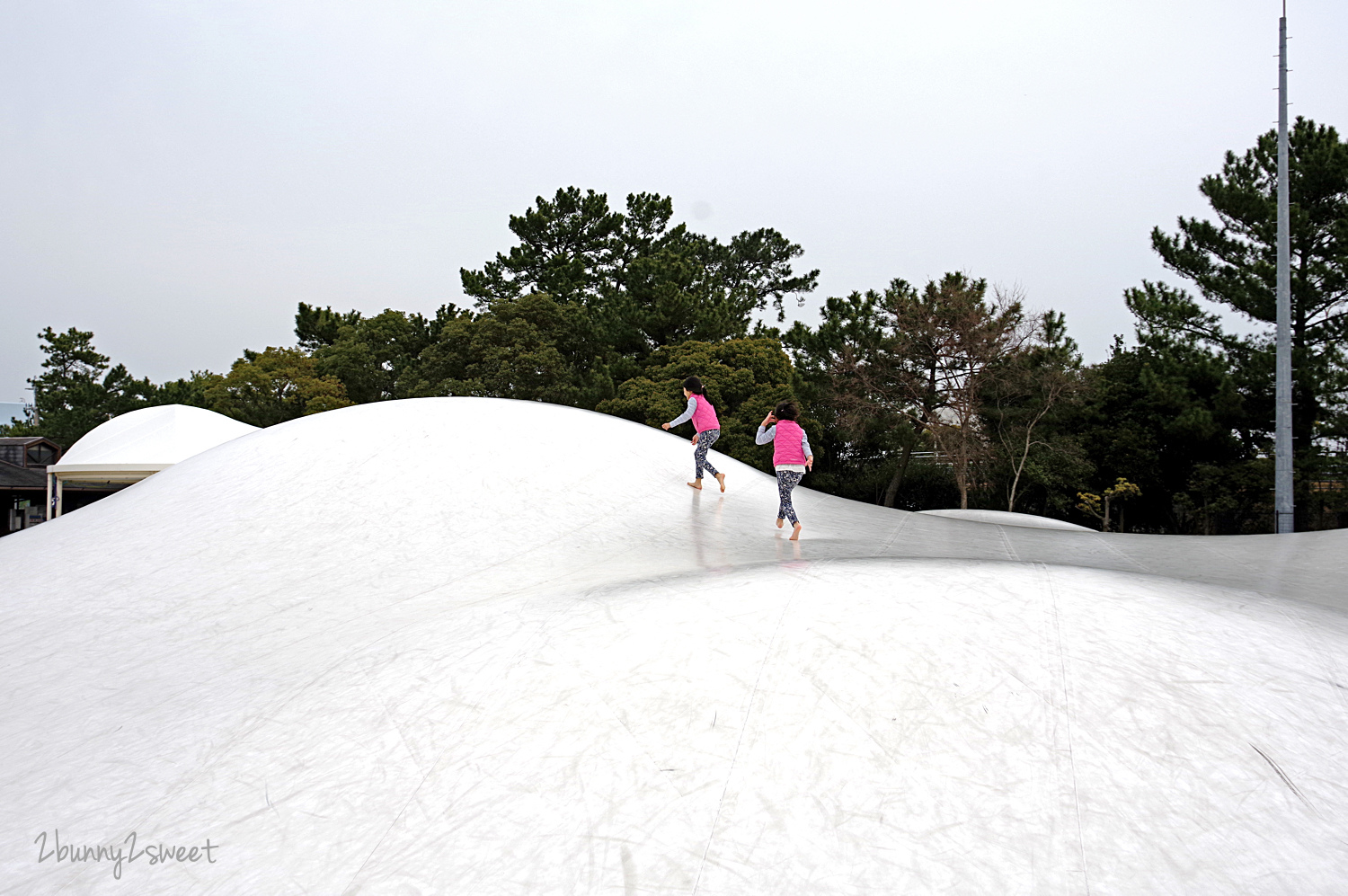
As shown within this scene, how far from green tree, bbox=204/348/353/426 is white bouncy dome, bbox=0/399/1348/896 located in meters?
34.4

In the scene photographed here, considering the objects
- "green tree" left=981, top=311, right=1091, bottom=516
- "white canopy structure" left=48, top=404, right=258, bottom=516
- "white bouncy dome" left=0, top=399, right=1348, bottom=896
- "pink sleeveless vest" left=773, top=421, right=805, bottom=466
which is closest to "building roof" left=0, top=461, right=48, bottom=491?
"white canopy structure" left=48, top=404, right=258, bottom=516

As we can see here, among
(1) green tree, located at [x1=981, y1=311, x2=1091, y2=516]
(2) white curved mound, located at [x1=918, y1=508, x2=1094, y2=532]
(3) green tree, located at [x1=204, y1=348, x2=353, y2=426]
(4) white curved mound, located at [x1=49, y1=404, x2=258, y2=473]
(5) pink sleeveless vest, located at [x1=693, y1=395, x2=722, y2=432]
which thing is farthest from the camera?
(3) green tree, located at [x1=204, y1=348, x2=353, y2=426]

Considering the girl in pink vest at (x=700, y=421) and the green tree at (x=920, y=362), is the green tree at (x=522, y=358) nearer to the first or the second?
the green tree at (x=920, y=362)

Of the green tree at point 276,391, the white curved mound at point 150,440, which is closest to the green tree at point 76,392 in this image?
the green tree at point 276,391

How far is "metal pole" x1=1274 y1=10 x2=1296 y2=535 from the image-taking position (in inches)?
496

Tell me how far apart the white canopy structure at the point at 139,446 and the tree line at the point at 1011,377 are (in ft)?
27.6

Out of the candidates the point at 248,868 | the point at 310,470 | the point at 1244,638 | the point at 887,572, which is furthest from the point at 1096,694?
the point at 310,470

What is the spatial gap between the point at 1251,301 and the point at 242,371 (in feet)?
151

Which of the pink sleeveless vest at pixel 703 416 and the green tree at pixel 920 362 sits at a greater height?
the green tree at pixel 920 362

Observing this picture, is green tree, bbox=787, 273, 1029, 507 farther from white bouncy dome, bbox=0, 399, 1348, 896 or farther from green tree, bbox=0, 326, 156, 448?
green tree, bbox=0, 326, 156, 448

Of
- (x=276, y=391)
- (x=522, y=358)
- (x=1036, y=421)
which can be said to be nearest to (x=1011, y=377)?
(x=1036, y=421)

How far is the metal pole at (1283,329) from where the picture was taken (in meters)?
12.6

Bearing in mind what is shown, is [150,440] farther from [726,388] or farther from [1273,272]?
[1273,272]

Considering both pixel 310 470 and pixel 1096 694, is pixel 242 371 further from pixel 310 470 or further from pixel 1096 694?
pixel 1096 694
